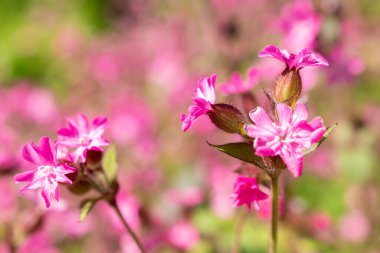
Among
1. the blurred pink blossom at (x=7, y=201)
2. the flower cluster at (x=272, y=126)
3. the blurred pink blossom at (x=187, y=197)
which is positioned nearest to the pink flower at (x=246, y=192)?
the flower cluster at (x=272, y=126)

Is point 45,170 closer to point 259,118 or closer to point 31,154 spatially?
point 31,154

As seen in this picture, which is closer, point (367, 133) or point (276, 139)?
point (276, 139)

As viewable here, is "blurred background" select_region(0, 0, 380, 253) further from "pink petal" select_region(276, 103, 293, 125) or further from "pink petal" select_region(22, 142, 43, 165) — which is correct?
"pink petal" select_region(22, 142, 43, 165)

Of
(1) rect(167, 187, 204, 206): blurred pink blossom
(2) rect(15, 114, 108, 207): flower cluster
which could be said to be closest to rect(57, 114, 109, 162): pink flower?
(2) rect(15, 114, 108, 207): flower cluster

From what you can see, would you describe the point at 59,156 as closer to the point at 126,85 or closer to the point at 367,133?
the point at 367,133

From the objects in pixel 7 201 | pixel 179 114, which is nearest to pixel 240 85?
pixel 7 201

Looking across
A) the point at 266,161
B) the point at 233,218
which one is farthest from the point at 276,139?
the point at 233,218
